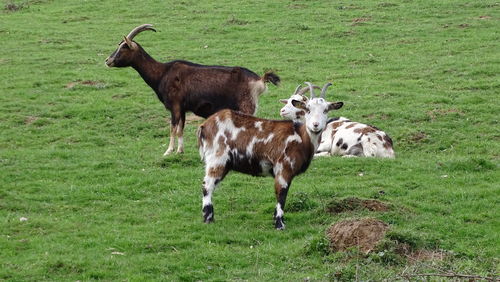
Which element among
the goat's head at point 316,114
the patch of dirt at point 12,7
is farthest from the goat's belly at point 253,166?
the patch of dirt at point 12,7

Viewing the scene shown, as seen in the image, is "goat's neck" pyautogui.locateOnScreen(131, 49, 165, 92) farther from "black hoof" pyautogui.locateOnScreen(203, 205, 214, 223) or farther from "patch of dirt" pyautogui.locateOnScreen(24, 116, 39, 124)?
"black hoof" pyautogui.locateOnScreen(203, 205, 214, 223)

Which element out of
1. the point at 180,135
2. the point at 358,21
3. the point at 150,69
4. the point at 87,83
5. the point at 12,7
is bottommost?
the point at 12,7

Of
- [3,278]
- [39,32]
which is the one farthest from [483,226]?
[39,32]

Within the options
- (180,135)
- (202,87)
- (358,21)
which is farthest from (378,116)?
(358,21)

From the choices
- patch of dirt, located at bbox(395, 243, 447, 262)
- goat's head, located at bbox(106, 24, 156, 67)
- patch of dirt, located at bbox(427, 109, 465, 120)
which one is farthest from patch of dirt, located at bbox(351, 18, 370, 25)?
patch of dirt, located at bbox(395, 243, 447, 262)

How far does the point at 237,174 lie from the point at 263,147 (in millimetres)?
3271

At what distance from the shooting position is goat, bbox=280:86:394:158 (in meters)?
17.1

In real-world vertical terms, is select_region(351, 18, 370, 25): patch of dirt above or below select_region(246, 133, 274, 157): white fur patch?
below

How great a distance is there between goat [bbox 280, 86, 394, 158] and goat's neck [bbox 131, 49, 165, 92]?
2769 mm

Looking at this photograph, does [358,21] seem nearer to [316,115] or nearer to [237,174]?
[237,174]

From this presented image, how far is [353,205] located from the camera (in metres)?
13.1

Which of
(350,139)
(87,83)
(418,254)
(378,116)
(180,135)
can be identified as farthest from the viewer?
(87,83)

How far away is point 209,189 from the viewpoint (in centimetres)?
1270

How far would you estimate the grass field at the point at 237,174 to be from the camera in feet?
36.9
